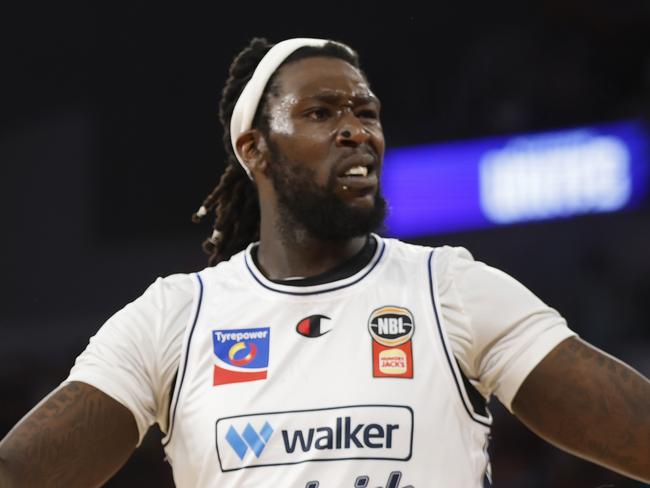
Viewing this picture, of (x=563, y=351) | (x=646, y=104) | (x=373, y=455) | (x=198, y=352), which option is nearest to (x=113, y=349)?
(x=198, y=352)

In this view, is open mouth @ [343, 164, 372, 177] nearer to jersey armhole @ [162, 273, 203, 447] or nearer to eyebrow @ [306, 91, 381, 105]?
eyebrow @ [306, 91, 381, 105]

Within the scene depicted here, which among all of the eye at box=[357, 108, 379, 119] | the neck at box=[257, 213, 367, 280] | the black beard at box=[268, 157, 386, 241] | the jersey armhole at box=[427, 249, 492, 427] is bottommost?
the jersey armhole at box=[427, 249, 492, 427]

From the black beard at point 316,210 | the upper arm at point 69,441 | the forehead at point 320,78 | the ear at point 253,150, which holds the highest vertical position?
the forehead at point 320,78

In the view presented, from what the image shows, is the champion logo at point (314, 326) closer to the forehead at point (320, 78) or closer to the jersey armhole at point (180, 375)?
the jersey armhole at point (180, 375)

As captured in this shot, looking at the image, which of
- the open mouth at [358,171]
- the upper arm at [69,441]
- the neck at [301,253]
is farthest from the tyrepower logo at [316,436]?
the open mouth at [358,171]

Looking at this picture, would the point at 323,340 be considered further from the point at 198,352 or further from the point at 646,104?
the point at 646,104

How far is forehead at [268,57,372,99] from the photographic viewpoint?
2.53 metres

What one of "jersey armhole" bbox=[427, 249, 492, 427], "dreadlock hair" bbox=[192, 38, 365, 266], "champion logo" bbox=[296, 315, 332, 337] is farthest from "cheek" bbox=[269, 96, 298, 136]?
"jersey armhole" bbox=[427, 249, 492, 427]

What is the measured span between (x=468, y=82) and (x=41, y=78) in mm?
2558

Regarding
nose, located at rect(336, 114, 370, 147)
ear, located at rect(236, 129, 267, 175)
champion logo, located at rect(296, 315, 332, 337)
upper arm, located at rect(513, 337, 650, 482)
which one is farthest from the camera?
ear, located at rect(236, 129, 267, 175)

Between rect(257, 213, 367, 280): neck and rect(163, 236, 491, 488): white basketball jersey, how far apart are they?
0.24 ft

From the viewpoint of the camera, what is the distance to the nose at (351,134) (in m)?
2.45

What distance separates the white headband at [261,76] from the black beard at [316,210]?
0.50ft

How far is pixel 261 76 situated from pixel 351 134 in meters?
0.31
